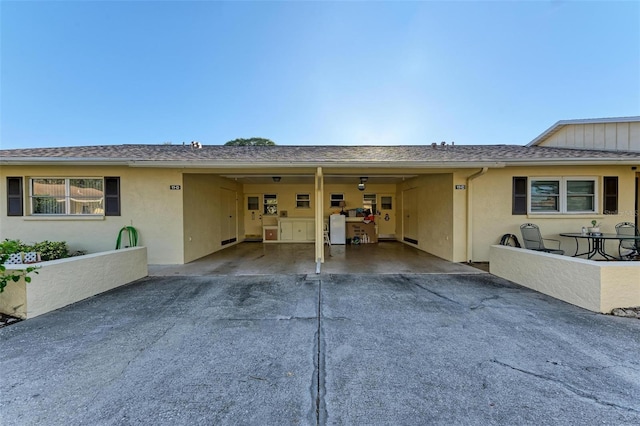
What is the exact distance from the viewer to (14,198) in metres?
6.97

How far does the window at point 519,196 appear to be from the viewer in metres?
7.07

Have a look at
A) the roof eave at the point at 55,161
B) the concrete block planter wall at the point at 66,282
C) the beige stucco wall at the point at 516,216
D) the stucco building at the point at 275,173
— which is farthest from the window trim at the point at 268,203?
the beige stucco wall at the point at 516,216

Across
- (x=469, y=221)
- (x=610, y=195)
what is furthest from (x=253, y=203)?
(x=610, y=195)

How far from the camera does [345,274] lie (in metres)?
5.94

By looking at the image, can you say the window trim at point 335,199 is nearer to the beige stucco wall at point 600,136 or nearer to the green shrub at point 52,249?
the beige stucco wall at point 600,136

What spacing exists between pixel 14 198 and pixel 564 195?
14363 mm

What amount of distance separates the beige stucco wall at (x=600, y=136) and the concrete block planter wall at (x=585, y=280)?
5.81 meters

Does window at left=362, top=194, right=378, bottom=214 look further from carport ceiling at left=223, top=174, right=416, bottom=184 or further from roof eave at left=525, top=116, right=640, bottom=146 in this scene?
roof eave at left=525, top=116, right=640, bottom=146

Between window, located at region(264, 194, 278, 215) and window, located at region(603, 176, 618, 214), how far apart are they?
11.0 meters

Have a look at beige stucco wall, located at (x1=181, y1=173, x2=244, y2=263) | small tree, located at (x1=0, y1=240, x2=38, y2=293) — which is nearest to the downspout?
beige stucco wall, located at (x1=181, y1=173, x2=244, y2=263)

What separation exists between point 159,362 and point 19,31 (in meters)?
13.9

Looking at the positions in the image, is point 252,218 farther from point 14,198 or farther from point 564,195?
point 564,195

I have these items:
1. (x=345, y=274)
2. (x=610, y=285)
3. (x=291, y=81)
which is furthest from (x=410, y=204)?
(x=291, y=81)

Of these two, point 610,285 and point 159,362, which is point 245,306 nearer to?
point 159,362
